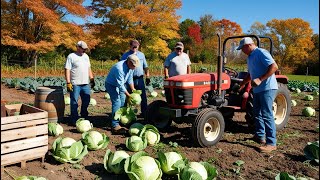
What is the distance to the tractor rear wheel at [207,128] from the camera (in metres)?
4.99

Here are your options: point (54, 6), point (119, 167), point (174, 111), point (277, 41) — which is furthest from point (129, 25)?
point (277, 41)

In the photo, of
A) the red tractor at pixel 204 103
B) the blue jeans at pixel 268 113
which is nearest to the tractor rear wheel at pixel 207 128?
the red tractor at pixel 204 103

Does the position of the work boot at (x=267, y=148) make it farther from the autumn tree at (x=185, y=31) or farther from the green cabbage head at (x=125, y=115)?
Answer: the autumn tree at (x=185, y=31)

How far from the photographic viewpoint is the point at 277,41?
42188 mm

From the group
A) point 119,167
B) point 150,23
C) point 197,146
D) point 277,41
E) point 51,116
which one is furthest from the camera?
point 277,41

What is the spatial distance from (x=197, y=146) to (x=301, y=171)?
5.50 ft

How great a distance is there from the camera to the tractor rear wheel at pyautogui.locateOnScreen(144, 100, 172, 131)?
20.0 feet

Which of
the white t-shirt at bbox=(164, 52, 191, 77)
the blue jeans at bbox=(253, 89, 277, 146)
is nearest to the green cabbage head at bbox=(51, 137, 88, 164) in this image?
the blue jeans at bbox=(253, 89, 277, 146)

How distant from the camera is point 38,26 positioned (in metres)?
23.1

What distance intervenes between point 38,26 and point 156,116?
19997 mm

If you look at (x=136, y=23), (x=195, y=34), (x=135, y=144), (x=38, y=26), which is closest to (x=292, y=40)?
(x=195, y=34)

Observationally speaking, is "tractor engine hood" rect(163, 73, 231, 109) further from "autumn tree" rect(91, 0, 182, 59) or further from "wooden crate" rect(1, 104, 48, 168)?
"autumn tree" rect(91, 0, 182, 59)

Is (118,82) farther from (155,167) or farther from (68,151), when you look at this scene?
(155,167)

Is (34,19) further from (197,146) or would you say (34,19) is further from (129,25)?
(197,146)
